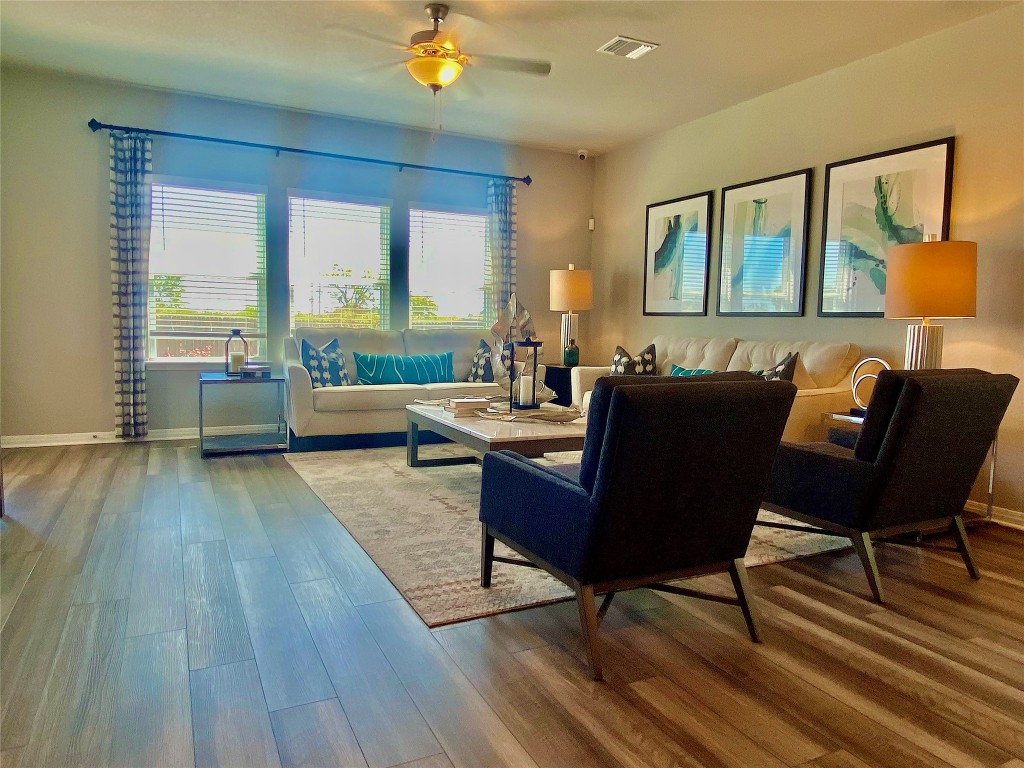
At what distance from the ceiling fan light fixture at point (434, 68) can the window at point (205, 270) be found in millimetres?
2409

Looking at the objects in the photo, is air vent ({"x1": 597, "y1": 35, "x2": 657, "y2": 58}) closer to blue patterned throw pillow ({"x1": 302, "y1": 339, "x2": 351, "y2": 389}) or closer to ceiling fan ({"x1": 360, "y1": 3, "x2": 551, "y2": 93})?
ceiling fan ({"x1": 360, "y1": 3, "x2": 551, "y2": 93})

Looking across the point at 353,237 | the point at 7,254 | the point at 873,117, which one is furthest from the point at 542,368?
the point at 7,254

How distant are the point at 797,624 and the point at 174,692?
1.92 metres

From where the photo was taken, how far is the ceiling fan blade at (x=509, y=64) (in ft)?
12.2

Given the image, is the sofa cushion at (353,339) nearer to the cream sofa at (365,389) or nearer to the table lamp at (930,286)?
the cream sofa at (365,389)

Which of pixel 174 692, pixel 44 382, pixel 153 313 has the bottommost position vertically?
pixel 174 692

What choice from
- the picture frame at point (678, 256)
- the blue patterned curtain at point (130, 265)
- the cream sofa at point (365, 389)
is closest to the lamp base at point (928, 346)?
the picture frame at point (678, 256)

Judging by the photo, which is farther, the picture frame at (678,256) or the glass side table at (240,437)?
the picture frame at (678,256)

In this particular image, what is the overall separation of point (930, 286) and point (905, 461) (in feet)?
4.14

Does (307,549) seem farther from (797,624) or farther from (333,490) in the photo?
(797,624)

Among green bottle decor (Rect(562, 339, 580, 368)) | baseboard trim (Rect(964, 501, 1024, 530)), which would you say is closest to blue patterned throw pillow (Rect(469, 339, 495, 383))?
green bottle decor (Rect(562, 339, 580, 368))

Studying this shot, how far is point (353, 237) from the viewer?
6.01 m

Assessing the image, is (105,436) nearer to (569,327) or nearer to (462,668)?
(569,327)

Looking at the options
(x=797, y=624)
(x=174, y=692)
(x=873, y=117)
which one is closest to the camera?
(x=174, y=692)
